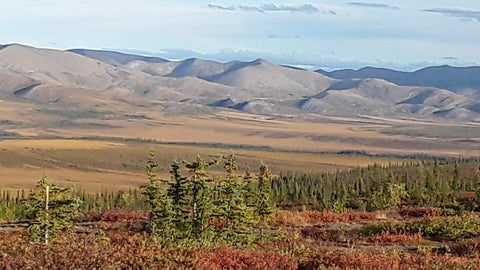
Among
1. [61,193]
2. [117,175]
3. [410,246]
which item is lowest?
[117,175]

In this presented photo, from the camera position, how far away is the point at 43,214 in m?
16.2

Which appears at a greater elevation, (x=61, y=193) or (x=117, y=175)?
(x=61, y=193)

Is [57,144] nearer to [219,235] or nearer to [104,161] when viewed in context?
[104,161]

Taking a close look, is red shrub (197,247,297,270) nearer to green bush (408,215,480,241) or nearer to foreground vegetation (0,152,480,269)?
foreground vegetation (0,152,480,269)

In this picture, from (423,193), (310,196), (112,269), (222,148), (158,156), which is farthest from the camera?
(222,148)

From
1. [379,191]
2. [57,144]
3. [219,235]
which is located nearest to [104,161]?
[57,144]

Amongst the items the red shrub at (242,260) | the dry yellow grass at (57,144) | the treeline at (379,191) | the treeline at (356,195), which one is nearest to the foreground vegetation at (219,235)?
the red shrub at (242,260)

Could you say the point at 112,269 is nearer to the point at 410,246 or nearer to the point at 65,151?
the point at 410,246

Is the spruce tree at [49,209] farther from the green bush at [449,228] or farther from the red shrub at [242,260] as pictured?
the green bush at [449,228]

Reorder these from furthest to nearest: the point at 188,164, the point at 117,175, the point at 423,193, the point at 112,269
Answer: the point at 117,175
the point at 423,193
the point at 188,164
the point at 112,269

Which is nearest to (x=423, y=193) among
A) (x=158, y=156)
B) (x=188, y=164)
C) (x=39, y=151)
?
(x=188, y=164)

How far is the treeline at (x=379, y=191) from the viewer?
49844 millimetres

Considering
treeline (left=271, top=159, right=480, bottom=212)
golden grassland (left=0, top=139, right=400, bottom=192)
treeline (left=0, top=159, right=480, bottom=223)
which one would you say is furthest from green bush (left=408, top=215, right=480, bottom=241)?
golden grassland (left=0, top=139, right=400, bottom=192)

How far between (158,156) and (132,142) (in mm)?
36511
